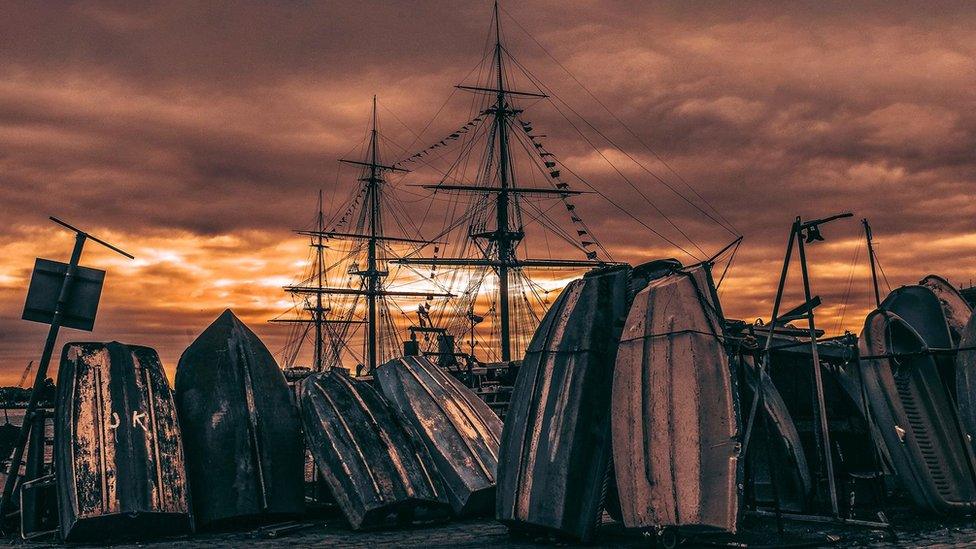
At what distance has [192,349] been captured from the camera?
11102 millimetres

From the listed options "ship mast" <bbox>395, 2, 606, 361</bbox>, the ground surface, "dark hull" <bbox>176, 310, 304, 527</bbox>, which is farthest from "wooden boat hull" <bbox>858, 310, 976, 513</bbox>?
"ship mast" <bbox>395, 2, 606, 361</bbox>

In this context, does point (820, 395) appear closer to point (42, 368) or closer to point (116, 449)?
point (116, 449)

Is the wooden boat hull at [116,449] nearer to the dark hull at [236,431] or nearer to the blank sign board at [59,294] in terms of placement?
the dark hull at [236,431]

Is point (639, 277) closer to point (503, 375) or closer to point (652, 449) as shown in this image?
point (652, 449)

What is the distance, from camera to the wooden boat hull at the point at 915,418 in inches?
407

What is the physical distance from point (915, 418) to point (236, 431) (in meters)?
8.76

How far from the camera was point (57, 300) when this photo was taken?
992cm

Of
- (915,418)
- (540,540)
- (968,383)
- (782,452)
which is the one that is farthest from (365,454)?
(968,383)

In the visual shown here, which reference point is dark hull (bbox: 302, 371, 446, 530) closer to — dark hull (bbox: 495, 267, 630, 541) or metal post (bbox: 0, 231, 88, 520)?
dark hull (bbox: 495, 267, 630, 541)

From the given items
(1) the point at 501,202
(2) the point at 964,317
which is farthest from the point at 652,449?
(1) the point at 501,202

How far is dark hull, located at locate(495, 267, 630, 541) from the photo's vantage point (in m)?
8.46

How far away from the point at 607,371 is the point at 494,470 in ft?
8.20

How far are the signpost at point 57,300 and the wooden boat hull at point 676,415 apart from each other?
247 inches

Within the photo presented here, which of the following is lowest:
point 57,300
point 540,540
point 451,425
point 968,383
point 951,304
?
point 540,540
